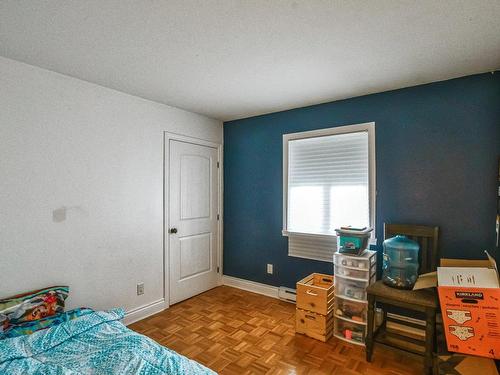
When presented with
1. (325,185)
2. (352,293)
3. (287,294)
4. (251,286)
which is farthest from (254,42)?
(251,286)

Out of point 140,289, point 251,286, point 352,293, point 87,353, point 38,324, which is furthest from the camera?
point 251,286

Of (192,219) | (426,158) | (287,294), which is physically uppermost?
(426,158)

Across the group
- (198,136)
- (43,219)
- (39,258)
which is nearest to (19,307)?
(39,258)

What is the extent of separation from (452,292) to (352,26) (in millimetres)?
1867

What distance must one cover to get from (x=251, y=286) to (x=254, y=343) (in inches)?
51.5

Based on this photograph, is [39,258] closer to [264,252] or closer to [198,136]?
[198,136]

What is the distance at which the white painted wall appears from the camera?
2205 millimetres

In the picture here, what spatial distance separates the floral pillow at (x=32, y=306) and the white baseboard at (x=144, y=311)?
0.77 m

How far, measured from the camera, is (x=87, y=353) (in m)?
1.70

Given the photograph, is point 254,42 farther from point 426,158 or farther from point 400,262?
point 400,262

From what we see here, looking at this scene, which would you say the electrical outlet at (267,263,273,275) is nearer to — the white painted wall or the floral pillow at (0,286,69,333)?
the white painted wall

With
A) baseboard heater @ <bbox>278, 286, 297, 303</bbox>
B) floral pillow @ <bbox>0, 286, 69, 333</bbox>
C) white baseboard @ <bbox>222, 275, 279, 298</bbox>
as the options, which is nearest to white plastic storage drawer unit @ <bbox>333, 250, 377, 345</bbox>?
baseboard heater @ <bbox>278, 286, 297, 303</bbox>

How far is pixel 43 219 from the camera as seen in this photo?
7.72 feet

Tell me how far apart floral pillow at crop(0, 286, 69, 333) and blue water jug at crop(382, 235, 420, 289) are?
Answer: 271 centimetres
